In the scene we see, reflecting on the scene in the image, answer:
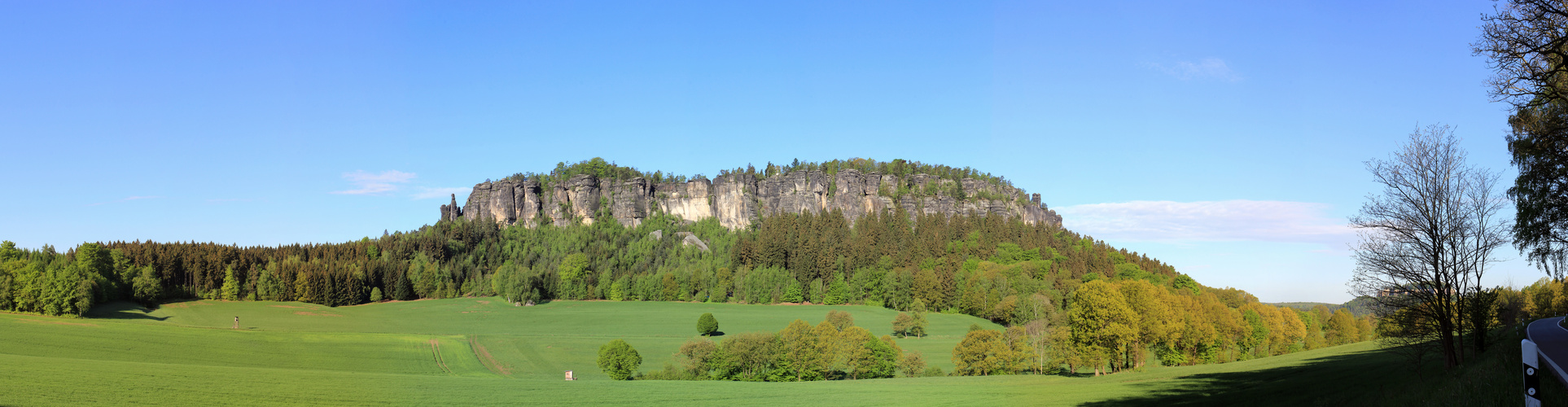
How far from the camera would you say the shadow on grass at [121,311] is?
222ft

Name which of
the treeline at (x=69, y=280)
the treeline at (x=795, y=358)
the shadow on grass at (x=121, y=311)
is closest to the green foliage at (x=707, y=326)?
the treeline at (x=795, y=358)

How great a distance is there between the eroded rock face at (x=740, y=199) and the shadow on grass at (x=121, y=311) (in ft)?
277

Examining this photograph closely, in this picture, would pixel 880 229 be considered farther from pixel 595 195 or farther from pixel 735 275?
pixel 595 195

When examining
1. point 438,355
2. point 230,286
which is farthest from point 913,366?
point 230,286

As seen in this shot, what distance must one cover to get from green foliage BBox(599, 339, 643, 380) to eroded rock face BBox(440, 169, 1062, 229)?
104257mm

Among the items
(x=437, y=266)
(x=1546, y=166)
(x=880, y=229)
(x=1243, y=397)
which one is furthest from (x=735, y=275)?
(x=1546, y=166)

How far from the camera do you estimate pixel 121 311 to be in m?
70.5

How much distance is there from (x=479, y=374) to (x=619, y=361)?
8.75 metres

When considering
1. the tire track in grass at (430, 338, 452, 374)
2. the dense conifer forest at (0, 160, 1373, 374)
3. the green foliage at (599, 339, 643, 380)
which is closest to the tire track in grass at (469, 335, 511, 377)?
the tire track in grass at (430, 338, 452, 374)

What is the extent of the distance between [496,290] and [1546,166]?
113060mm

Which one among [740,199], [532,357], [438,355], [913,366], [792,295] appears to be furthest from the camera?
[740,199]

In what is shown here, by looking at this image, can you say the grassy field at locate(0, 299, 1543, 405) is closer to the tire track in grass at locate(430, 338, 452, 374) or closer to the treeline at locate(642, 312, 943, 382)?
the tire track in grass at locate(430, 338, 452, 374)

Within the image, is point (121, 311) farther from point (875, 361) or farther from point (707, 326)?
point (875, 361)

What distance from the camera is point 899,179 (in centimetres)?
16350
